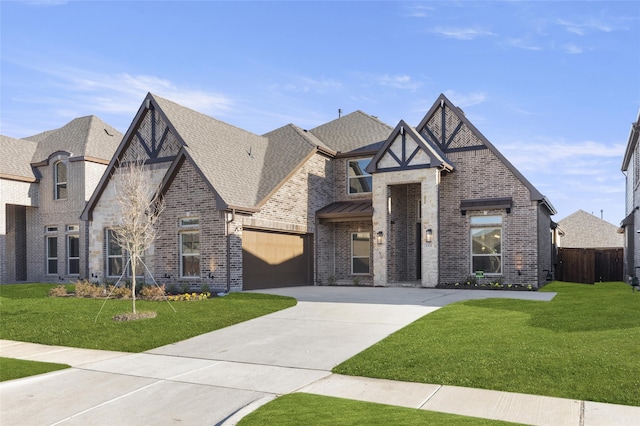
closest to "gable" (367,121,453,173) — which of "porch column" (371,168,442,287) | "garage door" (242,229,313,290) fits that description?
"porch column" (371,168,442,287)

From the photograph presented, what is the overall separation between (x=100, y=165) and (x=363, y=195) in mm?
13878

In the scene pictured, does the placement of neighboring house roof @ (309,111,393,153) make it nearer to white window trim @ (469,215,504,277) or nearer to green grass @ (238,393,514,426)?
white window trim @ (469,215,504,277)

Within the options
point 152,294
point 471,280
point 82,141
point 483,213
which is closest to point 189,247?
point 152,294

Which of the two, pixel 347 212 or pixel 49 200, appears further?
pixel 49 200

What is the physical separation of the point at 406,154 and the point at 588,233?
38392 millimetres

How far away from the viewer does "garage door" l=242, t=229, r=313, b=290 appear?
2061cm

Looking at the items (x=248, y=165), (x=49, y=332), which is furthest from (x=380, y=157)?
(x=49, y=332)

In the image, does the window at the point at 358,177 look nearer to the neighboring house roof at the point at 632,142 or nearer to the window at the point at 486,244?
the window at the point at 486,244

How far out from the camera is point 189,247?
67.4ft

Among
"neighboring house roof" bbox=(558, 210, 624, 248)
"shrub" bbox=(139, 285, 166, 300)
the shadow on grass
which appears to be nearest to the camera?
the shadow on grass

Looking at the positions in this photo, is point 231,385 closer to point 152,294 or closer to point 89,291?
point 152,294

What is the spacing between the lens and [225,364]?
368 inches

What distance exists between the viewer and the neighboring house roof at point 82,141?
92.2ft

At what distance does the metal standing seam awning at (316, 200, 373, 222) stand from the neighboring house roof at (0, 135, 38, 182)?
619 inches
